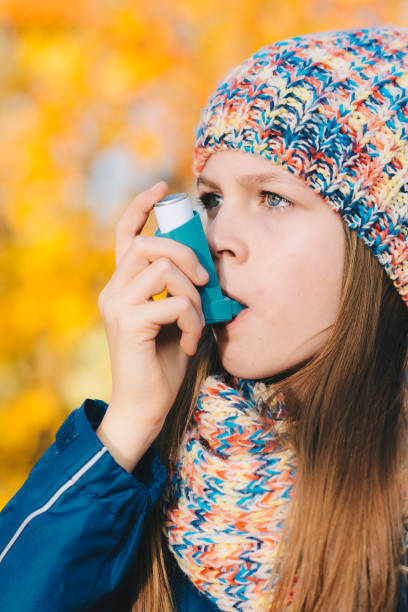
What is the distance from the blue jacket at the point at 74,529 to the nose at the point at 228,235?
519 mm

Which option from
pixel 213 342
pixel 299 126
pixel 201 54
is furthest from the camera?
pixel 201 54

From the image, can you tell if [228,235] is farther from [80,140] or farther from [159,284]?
[80,140]

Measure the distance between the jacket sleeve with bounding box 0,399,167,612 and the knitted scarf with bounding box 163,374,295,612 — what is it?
0.48 feet

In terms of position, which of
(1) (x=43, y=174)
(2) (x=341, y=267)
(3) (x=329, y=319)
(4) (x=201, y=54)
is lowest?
(3) (x=329, y=319)

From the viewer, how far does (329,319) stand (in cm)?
141

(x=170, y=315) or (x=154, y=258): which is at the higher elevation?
(x=154, y=258)

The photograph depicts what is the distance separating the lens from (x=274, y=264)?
1341 millimetres

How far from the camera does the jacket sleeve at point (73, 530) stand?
45.6 inches

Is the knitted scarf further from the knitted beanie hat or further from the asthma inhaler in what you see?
the knitted beanie hat

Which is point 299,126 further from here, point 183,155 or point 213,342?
point 183,155

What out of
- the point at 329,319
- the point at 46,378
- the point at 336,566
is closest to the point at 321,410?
the point at 329,319

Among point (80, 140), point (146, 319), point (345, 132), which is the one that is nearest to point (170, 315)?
point (146, 319)

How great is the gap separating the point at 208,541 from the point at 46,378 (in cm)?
214

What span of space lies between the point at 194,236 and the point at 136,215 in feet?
0.74
